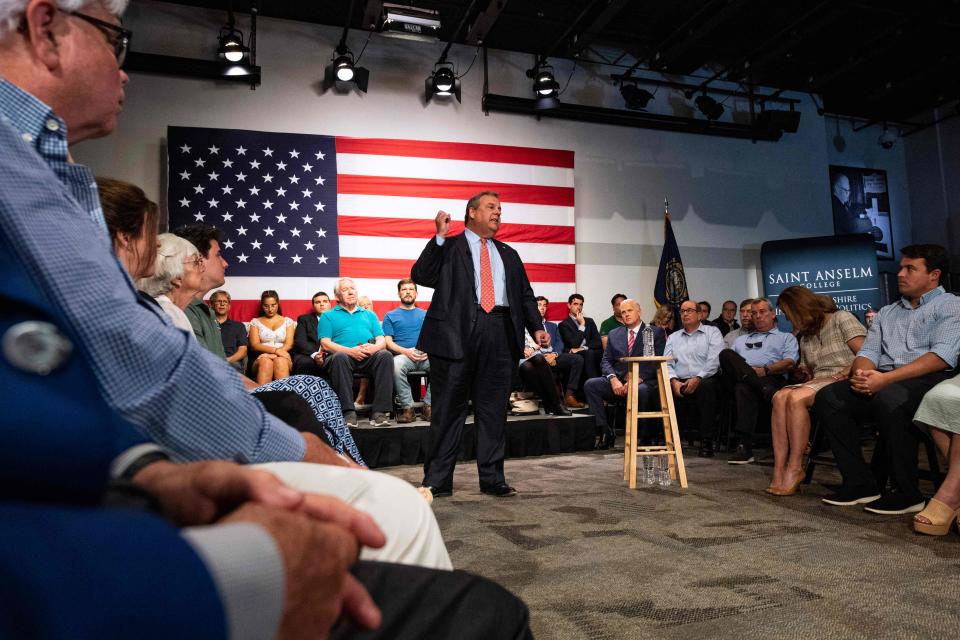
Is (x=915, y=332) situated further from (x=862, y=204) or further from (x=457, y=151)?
(x=862, y=204)

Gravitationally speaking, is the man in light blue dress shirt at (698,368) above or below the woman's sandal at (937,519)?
above

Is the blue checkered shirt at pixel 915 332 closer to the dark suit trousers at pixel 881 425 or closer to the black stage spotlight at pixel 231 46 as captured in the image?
the dark suit trousers at pixel 881 425

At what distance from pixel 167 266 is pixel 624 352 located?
436cm

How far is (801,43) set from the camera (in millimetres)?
8656

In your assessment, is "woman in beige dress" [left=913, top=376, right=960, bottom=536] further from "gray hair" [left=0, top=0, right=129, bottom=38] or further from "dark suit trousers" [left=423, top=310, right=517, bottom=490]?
"gray hair" [left=0, top=0, right=129, bottom=38]

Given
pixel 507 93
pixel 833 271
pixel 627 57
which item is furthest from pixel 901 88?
pixel 507 93

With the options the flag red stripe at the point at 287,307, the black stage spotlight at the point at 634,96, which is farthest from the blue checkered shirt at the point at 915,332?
the black stage spotlight at the point at 634,96

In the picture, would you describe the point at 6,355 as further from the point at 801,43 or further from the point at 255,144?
the point at 801,43

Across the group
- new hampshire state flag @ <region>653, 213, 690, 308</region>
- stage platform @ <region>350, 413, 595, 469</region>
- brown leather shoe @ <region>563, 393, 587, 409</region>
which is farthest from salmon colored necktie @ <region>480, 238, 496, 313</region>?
new hampshire state flag @ <region>653, 213, 690, 308</region>

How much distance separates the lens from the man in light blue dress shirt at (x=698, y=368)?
5.40 meters

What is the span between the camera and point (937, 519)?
2561 mm

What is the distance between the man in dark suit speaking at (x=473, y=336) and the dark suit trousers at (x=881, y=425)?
1.52 meters

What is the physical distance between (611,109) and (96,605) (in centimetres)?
909

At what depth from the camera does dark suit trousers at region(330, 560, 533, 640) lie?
667 mm
